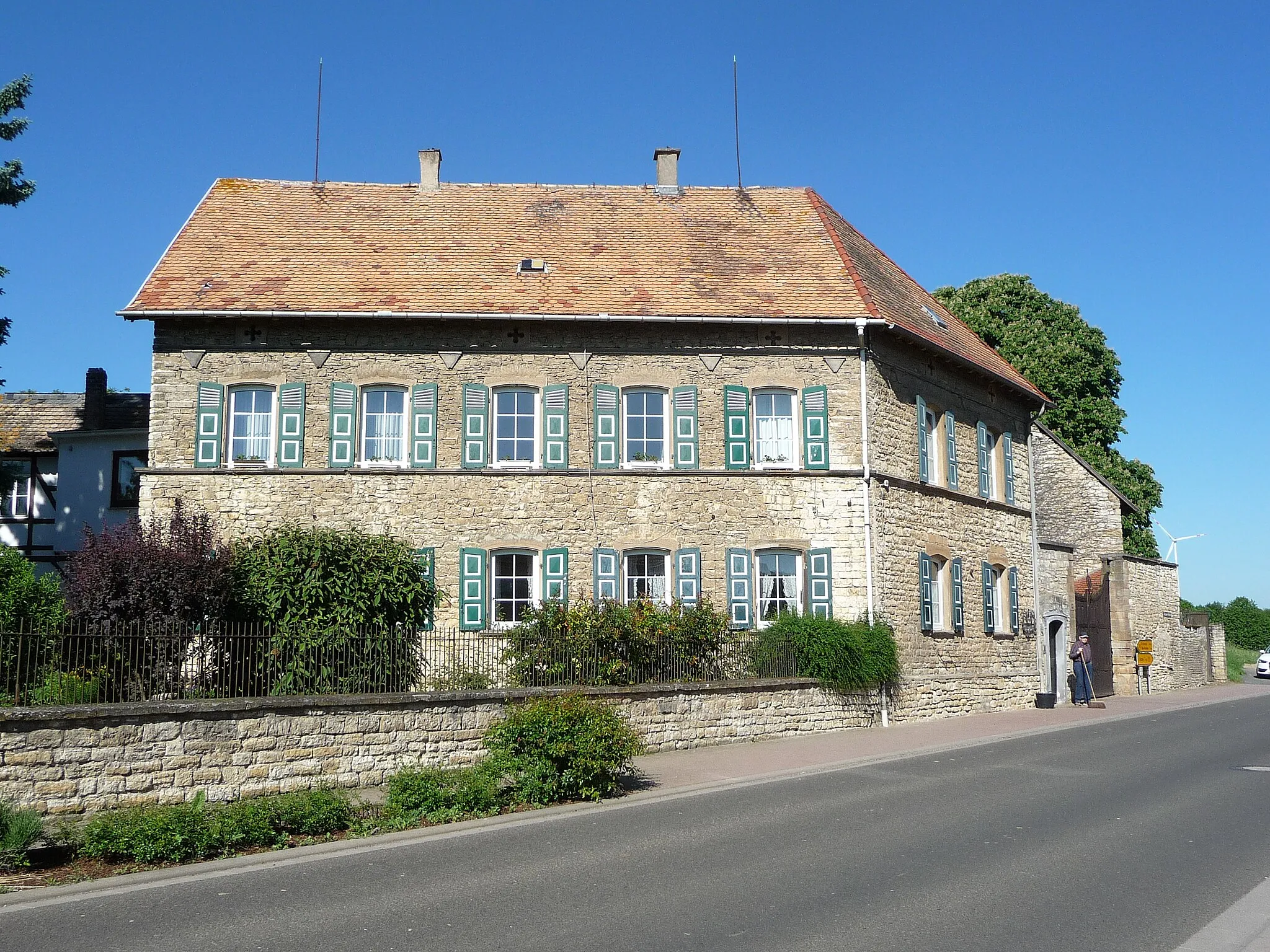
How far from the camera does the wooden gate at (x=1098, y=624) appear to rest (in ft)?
A: 95.9

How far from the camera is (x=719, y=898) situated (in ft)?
23.9

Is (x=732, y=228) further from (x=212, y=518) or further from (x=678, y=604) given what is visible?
(x=212, y=518)

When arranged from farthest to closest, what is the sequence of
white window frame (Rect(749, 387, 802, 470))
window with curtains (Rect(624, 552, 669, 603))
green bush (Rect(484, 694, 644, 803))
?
white window frame (Rect(749, 387, 802, 470))
window with curtains (Rect(624, 552, 669, 603))
green bush (Rect(484, 694, 644, 803))

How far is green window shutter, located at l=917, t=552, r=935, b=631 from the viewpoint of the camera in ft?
69.9

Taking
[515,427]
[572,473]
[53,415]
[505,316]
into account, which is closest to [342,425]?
[515,427]

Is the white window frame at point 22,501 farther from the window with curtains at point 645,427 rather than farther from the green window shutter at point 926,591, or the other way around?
the green window shutter at point 926,591

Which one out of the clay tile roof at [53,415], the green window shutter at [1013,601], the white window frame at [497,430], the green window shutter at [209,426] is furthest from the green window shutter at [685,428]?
the clay tile roof at [53,415]

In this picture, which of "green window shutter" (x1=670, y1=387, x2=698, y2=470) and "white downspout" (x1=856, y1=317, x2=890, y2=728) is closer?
"white downspout" (x1=856, y1=317, x2=890, y2=728)

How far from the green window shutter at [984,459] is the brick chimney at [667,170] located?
8422 mm

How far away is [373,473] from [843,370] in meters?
8.60

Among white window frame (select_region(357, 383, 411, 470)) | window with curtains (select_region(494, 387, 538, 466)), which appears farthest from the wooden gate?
white window frame (select_region(357, 383, 411, 470))

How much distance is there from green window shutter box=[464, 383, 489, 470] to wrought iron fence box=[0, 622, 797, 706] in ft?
11.4

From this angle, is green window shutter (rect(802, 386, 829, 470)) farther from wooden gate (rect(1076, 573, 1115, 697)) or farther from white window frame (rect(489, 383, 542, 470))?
wooden gate (rect(1076, 573, 1115, 697))

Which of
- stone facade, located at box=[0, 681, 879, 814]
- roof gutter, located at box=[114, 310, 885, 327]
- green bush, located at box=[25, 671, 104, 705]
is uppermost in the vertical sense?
roof gutter, located at box=[114, 310, 885, 327]
